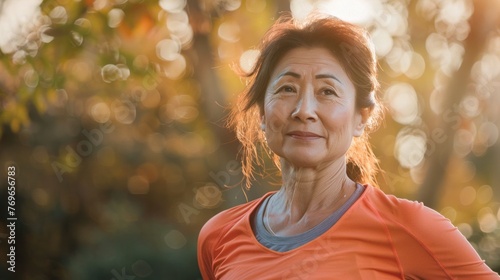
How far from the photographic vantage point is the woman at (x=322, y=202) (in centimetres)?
219

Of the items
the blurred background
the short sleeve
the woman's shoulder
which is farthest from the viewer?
the blurred background

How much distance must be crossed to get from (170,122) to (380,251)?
721 cm

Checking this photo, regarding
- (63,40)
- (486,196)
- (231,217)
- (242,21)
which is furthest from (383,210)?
(486,196)

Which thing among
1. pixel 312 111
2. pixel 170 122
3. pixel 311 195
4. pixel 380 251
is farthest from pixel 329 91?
pixel 170 122

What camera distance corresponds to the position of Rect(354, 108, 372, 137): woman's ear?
256cm

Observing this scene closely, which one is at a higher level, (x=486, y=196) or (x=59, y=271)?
(x=486, y=196)

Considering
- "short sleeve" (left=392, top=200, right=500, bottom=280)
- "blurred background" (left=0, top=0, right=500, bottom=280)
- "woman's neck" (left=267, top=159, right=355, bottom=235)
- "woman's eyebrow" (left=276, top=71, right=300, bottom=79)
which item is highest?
"woman's eyebrow" (left=276, top=71, right=300, bottom=79)

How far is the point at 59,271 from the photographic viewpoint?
8.19 m

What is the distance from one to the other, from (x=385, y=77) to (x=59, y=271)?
12.4 ft

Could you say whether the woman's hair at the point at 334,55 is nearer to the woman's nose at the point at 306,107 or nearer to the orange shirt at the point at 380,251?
the woman's nose at the point at 306,107

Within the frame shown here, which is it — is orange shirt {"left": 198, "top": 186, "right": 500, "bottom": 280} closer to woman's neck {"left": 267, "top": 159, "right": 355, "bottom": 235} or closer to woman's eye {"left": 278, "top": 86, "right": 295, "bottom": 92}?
woman's neck {"left": 267, "top": 159, "right": 355, "bottom": 235}

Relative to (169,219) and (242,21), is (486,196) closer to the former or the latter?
(169,219)

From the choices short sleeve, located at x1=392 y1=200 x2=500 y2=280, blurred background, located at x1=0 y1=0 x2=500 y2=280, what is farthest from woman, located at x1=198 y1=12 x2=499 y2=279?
blurred background, located at x1=0 y1=0 x2=500 y2=280

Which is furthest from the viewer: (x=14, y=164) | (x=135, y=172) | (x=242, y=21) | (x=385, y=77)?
(x=135, y=172)
